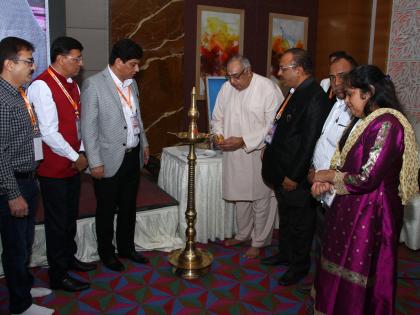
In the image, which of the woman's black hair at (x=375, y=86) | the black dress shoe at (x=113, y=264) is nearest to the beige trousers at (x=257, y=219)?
the black dress shoe at (x=113, y=264)

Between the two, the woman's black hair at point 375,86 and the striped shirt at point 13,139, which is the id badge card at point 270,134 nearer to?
the woman's black hair at point 375,86

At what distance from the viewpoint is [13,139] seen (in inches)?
83.0

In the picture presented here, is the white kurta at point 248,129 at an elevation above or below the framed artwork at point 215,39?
below

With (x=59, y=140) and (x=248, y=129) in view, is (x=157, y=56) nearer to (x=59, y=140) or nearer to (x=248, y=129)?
(x=248, y=129)

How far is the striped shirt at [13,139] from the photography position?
204 cm

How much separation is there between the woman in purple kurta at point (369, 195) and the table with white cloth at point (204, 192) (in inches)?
62.8

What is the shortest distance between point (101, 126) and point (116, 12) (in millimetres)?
1948

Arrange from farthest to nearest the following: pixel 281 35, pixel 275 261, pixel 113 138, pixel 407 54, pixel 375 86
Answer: pixel 281 35 → pixel 407 54 → pixel 275 261 → pixel 113 138 → pixel 375 86

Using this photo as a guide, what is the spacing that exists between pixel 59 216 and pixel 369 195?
1806 mm

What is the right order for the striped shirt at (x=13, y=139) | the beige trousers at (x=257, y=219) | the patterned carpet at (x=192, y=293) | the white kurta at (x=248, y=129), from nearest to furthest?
1. the striped shirt at (x=13, y=139)
2. the patterned carpet at (x=192, y=293)
3. the white kurta at (x=248, y=129)
4. the beige trousers at (x=257, y=219)

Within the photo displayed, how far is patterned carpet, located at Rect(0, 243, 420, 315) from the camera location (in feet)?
8.72

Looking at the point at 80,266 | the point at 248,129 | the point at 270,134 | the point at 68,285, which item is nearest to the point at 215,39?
the point at 248,129

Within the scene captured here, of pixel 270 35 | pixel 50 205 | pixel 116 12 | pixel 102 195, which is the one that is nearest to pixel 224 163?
pixel 102 195

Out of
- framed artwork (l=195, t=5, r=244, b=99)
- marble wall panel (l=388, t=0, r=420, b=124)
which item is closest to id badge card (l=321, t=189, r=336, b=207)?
marble wall panel (l=388, t=0, r=420, b=124)
